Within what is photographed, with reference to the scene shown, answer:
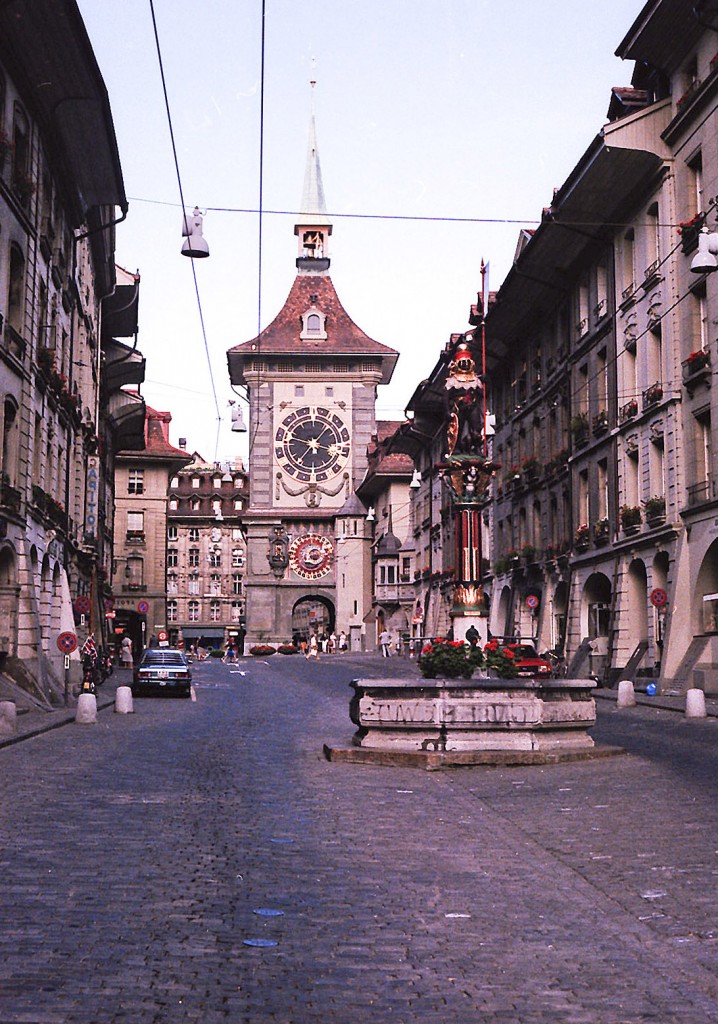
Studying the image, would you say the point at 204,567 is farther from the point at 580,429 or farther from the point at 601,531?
the point at 601,531

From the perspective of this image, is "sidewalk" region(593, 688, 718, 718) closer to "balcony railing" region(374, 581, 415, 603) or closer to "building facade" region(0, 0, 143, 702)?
"building facade" region(0, 0, 143, 702)

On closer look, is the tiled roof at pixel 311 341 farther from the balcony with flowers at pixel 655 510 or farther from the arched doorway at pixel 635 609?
the balcony with flowers at pixel 655 510

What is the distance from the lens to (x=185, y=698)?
38.0 metres

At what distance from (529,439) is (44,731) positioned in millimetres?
32474

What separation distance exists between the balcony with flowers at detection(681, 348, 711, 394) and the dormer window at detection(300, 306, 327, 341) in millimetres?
73243

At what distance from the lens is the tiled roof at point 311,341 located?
341 feet

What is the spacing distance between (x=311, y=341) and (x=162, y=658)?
68146 millimetres

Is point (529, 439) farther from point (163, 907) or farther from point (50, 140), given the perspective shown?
point (163, 907)

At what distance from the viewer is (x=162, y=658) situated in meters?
39.0

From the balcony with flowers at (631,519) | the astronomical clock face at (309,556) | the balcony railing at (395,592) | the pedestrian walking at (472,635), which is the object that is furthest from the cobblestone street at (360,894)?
the astronomical clock face at (309,556)

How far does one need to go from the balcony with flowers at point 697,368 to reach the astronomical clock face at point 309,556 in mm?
71457

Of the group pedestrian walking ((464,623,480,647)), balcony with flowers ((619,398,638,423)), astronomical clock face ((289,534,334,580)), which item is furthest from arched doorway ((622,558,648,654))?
astronomical clock face ((289,534,334,580))

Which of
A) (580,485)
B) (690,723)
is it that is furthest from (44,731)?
(580,485)

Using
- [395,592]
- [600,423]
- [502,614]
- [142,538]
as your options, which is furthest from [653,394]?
[142,538]
